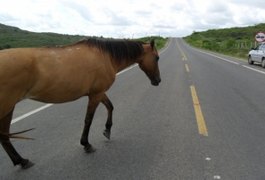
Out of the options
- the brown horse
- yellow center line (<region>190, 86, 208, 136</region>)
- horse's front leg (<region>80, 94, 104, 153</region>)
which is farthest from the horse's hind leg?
yellow center line (<region>190, 86, 208, 136</region>)

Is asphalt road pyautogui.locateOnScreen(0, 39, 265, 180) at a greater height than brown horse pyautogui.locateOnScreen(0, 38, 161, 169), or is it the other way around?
brown horse pyautogui.locateOnScreen(0, 38, 161, 169)

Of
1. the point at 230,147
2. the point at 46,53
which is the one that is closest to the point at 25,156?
the point at 46,53

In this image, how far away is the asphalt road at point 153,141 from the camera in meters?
4.43

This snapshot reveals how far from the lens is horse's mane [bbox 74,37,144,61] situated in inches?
208

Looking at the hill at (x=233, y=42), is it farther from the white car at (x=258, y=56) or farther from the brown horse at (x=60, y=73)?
the brown horse at (x=60, y=73)

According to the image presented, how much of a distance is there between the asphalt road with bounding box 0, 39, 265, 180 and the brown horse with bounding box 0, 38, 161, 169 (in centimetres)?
37

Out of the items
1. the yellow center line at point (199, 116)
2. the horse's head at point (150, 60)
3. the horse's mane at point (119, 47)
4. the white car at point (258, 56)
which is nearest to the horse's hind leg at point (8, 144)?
the horse's mane at point (119, 47)

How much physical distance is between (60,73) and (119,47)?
1425 mm

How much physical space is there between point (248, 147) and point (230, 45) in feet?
179

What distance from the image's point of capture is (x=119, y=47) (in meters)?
5.64

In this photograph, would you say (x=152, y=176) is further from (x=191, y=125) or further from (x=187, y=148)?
(x=191, y=125)

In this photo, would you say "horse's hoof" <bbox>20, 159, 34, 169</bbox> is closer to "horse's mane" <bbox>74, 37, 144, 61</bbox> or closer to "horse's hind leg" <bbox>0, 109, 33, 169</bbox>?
"horse's hind leg" <bbox>0, 109, 33, 169</bbox>

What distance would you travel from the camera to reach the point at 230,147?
544 cm

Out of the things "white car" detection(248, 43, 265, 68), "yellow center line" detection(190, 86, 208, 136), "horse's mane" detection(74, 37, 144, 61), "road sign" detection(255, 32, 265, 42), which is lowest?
"white car" detection(248, 43, 265, 68)
